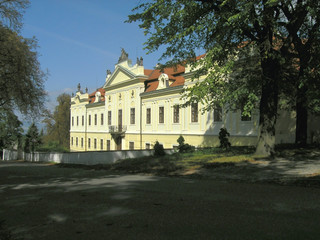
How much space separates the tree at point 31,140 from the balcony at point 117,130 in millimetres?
10806

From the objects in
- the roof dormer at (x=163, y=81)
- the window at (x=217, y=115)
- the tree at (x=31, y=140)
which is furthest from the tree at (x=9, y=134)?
the window at (x=217, y=115)

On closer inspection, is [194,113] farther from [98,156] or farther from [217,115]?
[98,156]

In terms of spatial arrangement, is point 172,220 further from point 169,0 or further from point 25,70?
point 25,70

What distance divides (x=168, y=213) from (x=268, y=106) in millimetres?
10384

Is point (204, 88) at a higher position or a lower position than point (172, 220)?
higher

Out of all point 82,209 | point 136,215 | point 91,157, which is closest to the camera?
point 136,215

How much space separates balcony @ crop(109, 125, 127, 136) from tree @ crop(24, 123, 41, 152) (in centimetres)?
1081

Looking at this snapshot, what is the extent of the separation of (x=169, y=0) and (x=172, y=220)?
35.8 feet

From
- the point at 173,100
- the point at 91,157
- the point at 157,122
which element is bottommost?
the point at 91,157

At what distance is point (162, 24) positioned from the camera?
14.6m

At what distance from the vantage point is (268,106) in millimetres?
14461

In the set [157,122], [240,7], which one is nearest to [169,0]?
[240,7]

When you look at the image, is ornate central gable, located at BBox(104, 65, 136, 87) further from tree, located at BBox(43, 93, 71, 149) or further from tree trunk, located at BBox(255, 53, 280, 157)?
tree, located at BBox(43, 93, 71, 149)

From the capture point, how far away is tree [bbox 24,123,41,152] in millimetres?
38500
